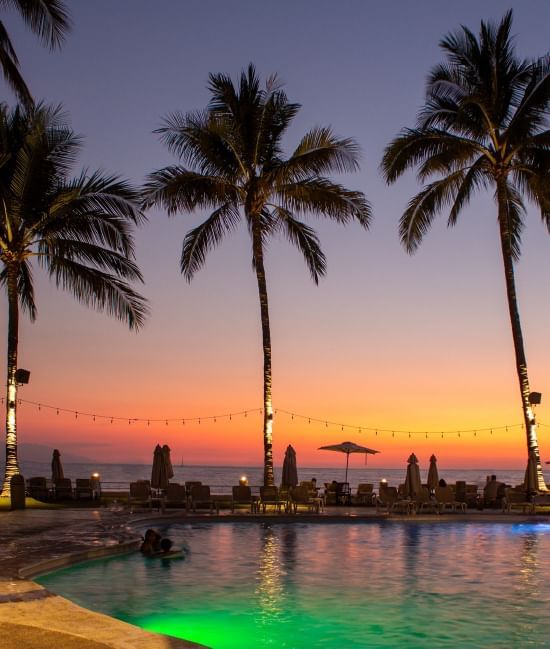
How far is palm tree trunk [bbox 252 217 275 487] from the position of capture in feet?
82.8

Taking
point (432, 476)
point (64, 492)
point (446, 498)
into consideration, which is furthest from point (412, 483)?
point (64, 492)

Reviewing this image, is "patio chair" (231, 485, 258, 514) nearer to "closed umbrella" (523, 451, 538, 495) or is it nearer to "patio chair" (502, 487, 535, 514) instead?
"patio chair" (502, 487, 535, 514)

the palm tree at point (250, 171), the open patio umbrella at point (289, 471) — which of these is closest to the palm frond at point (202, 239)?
the palm tree at point (250, 171)

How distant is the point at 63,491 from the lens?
24859 mm

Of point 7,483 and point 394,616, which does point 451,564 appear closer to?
point 394,616

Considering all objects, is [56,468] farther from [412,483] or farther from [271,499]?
[412,483]

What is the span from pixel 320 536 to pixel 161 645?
11.9 m

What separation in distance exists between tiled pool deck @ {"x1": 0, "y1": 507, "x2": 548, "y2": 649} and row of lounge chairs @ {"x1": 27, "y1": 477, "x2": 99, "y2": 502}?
2995 millimetres

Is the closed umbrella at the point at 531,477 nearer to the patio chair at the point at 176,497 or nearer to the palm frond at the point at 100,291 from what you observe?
the patio chair at the point at 176,497

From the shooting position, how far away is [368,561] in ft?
48.8

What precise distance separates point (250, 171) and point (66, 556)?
16310 millimetres

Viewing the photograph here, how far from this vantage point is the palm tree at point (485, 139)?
25094mm

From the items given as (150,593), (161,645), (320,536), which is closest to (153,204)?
(320,536)

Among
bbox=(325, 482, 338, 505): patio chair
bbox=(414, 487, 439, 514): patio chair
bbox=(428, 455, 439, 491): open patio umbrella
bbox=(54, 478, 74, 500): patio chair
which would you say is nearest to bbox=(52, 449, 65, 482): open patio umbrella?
bbox=(54, 478, 74, 500): patio chair
